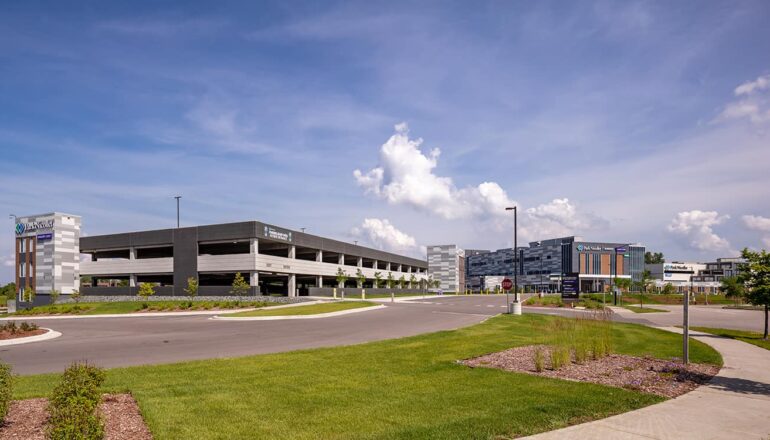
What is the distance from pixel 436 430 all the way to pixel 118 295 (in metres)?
64.0

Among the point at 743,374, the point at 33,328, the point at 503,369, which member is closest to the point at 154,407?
the point at 503,369

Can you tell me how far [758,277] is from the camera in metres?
19.3

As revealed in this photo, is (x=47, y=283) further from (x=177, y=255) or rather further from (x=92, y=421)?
(x=92, y=421)

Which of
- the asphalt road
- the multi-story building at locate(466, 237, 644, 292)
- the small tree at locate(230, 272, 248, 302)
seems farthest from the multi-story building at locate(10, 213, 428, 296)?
the multi-story building at locate(466, 237, 644, 292)

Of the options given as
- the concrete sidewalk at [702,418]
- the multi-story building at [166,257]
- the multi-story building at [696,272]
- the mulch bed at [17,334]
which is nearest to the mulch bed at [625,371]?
the concrete sidewalk at [702,418]

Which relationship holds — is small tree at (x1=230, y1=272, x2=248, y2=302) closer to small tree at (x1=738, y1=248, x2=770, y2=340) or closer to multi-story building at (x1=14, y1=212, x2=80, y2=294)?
multi-story building at (x1=14, y1=212, x2=80, y2=294)

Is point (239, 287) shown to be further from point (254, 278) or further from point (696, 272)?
point (696, 272)

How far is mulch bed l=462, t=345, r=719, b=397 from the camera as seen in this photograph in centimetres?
952

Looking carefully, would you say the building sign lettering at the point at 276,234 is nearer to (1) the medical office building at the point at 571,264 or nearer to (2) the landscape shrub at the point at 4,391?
(2) the landscape shrub at the point at 4,391

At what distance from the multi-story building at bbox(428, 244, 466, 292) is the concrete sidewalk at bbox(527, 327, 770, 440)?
12129 centimetres

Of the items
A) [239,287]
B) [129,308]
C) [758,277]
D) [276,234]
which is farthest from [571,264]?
[758,277]

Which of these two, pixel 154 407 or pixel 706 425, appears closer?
pixel 706 425

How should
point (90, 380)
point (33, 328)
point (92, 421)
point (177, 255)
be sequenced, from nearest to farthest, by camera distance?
point (92, 421)
point (90, 380)
point (33, 328)
point (177, 255)

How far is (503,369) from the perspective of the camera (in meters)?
11.0
